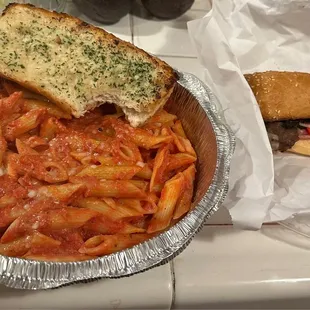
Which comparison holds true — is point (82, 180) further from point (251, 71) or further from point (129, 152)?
point (251, 71)

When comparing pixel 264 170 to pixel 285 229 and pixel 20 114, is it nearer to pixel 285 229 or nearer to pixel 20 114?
pixel 285 229

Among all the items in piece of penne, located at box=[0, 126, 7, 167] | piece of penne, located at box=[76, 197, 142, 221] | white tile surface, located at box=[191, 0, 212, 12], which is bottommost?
piece of penne, located at box=[76, 197, 142, 221]

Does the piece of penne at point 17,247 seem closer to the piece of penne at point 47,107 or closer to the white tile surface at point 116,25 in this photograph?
the piece of penne at point 47,107

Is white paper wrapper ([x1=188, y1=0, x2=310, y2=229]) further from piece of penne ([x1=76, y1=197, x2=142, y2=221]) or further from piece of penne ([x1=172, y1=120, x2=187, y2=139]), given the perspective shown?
piece of penne ([x1=76, y1=197, x2=142, y2=221])

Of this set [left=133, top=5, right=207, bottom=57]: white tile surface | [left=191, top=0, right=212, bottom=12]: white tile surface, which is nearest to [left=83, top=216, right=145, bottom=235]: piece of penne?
[left=133, top=5, right=207, bottom=57]: white tile surface

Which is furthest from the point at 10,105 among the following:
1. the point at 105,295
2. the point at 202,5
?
the point at 202,5

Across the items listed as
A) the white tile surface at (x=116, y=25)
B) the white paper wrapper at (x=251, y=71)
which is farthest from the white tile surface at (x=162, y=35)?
the white paper wrapper at (x=251, y=71)
